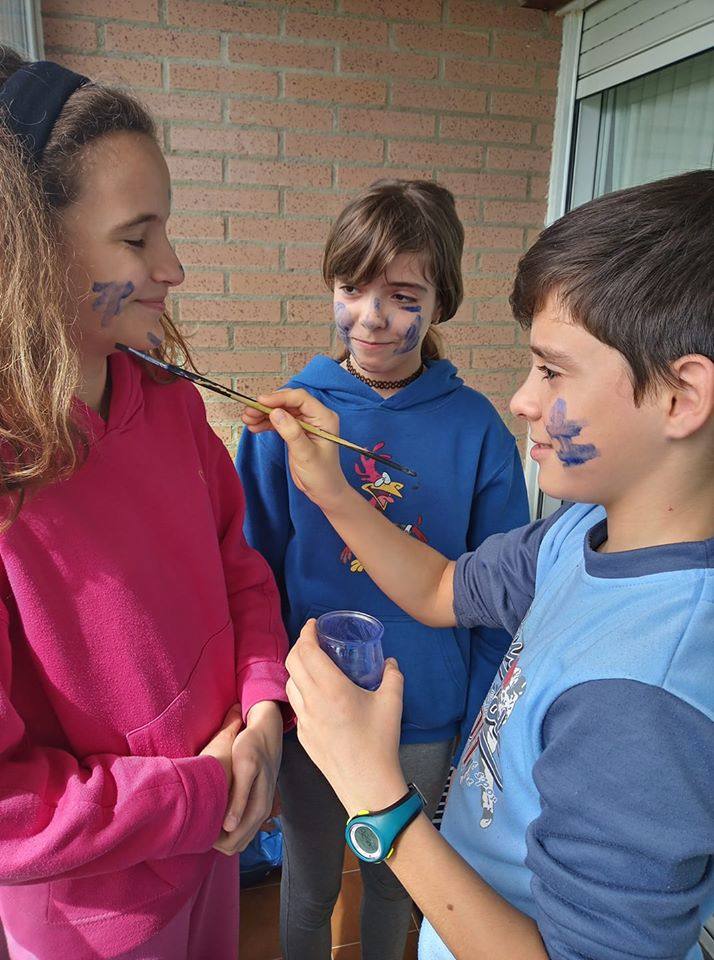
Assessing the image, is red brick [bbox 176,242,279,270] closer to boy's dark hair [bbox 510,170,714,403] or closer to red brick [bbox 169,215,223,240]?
red brick [bbox 169,215,223,240]

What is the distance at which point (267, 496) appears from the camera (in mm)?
1475

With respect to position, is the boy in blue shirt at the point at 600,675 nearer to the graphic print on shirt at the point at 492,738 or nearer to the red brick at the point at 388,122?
the graphic print on shirt at the point at 492,738

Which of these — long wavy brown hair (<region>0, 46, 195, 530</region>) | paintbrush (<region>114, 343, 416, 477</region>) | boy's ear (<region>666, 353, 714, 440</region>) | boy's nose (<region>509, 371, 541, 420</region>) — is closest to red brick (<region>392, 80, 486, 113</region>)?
paintbrush (<region>114, 343, 416, 477</region>)

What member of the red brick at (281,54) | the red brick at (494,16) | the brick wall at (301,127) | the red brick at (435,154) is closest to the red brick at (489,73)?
the brick wall at (301,127)

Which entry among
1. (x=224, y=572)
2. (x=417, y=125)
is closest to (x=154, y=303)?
(x=224, y=572)

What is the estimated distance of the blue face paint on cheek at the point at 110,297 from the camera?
3.01ft

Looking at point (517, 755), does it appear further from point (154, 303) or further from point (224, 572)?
point (154, 303)

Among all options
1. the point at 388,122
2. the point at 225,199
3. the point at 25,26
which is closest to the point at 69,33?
the point at 25,26

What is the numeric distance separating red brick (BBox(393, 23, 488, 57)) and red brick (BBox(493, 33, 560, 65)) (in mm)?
63

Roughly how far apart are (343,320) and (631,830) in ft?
3.69

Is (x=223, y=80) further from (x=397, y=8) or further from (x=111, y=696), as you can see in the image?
(x=111, y=696)

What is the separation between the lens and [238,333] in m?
2.54

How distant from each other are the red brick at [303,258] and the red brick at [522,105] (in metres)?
0.88

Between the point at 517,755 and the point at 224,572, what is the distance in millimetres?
634
